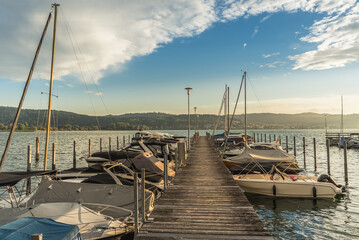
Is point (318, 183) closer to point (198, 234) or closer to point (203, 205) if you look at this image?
point (203, 205)

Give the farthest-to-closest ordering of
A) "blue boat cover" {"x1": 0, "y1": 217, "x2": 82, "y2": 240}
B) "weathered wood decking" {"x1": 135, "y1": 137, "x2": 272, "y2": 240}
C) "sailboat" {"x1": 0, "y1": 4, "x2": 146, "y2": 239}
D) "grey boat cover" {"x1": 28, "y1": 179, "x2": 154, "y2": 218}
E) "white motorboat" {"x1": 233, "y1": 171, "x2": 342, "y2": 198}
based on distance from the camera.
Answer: "white motorboat" {"x1": 233, "y1": 171, "x2": 342, "y2": 198} → "grey boat cover" {"x1": 28, "y1": 179, "x2": 154, "y2": 218} → "sailboat" {"x1": 0, "y1": 4, "x2": 146, "y2": 239} → "weathered wood decking" {"x1": 135, "y1": 137, "x2": 272, "y2": 240} → "blue boat cover" {"x1": 0, "y1": 217, "x2": 82, "y2": 240}

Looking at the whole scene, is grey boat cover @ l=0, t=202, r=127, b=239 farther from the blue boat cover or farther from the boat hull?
the boat hull

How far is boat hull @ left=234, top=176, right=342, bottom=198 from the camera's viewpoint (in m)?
15.0

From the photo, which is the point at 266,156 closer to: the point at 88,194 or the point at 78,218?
the point at 88,194

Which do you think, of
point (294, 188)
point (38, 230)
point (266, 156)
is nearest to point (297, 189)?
point (294, 188)

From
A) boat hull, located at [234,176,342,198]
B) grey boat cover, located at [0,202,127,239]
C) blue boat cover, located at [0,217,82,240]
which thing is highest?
blue boat cover, located at [0,217,82,240]

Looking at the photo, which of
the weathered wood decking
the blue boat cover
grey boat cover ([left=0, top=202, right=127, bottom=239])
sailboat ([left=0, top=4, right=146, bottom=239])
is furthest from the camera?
sailboat ([left=0, top=4, right=146, bottom=239])

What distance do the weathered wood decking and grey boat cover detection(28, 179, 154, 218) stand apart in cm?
157

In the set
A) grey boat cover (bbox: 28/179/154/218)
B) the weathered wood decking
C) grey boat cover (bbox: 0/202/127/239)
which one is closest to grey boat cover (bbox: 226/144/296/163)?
the weathered wood decking

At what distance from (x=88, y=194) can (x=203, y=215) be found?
5.28m

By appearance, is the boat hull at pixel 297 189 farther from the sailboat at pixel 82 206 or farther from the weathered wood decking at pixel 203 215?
the sailboat at pixel 82 206

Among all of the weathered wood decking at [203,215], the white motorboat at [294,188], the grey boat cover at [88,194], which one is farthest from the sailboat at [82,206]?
the white motorboat at [294,188]

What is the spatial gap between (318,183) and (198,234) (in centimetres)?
1157

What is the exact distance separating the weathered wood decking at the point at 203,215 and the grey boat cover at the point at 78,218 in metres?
1.56
